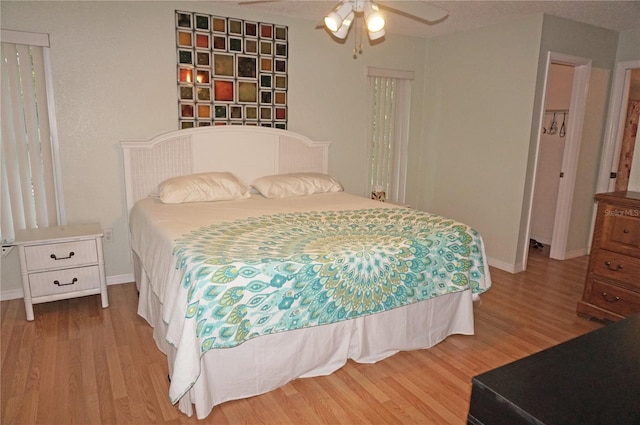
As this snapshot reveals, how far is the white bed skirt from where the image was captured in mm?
1922

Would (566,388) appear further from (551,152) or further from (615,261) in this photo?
(551,152)

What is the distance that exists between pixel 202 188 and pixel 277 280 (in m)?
1.63

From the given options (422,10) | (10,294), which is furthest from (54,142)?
(422,10)

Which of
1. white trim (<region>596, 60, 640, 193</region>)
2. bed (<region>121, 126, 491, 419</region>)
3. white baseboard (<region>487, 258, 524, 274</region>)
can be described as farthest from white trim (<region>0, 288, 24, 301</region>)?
white trim (<region>596, 60, 640, 193</region>)

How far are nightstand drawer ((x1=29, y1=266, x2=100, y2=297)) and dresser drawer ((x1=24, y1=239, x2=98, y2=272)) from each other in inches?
2.0

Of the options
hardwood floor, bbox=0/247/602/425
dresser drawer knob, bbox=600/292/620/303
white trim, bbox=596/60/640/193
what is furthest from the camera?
white trim, bbox=596/60/640/193

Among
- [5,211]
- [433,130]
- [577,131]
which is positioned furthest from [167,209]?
[577,131]

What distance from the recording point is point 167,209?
2961 millimetres

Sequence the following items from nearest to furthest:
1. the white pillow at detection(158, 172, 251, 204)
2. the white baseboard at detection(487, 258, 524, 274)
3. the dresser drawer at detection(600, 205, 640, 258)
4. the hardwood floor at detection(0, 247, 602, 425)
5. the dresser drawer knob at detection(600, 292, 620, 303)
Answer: the hardwood floor at detection(0, 247, 602, 425) → the dresser drawer at detection(600, 205, 640, 258) → the dresser drawer knob at detection(600, 292, 620, 303) → the white pillow at detection(158, 172, 251, 204) → the white baseboard at detection(487, 258, 524, 274)

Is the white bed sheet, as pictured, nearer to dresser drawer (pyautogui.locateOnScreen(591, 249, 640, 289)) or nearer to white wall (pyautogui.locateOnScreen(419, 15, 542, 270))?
dresser drawer (pyautogui.locateOnScreen(591, 249, 640, 289))

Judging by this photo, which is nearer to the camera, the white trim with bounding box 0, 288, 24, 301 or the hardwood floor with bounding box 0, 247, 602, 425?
the hardwood floor with bounding box 0, 247, 602, 425

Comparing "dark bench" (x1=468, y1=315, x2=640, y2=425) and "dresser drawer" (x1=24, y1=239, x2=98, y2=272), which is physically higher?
"dark bench" (x1=468, y1=315, x2=640, y2=425)

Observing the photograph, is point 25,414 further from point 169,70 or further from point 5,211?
point 169,70

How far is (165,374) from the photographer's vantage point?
223 centimetres
